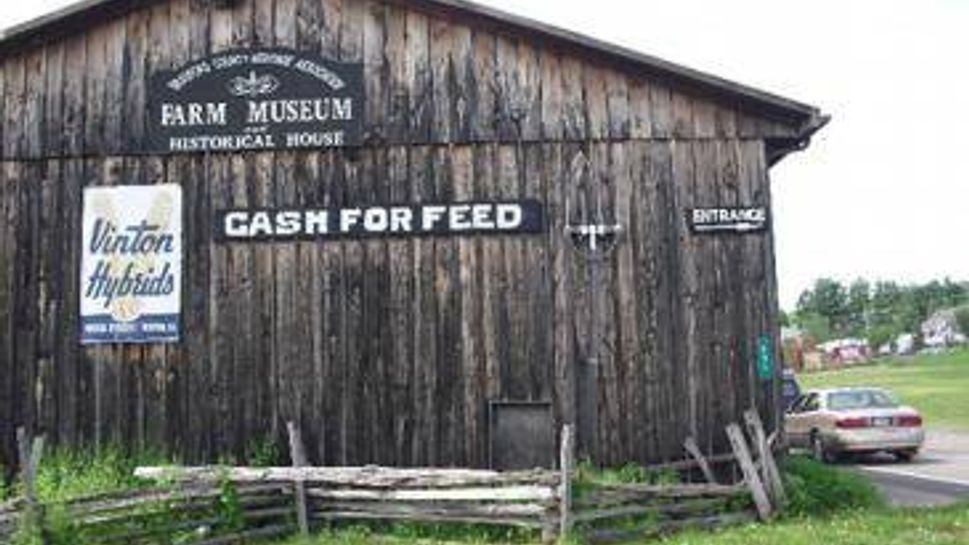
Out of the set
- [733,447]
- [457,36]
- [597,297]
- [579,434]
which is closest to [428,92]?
[457,36]

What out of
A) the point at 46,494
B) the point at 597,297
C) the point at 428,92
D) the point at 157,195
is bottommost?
the point at 46,494

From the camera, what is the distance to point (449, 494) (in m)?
13.6

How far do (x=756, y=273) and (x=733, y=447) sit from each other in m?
2.31

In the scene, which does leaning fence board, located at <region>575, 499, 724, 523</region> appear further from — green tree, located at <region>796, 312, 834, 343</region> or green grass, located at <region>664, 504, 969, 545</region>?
green tree, located at <region>796, 312, 834, 343</region>

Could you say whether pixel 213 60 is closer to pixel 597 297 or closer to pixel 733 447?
pixel 597 297

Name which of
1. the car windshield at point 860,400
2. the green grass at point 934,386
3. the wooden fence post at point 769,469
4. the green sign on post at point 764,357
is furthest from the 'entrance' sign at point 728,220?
the green grass at point 934,386

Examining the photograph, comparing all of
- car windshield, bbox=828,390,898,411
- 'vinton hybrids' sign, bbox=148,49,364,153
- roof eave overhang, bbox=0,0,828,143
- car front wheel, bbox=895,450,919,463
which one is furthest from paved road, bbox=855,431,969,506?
'vinton hybrids' sign, bbox=148,49,364,153

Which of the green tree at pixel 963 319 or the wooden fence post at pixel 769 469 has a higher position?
the green tree at pixel 963 319

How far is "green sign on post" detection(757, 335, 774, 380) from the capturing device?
1568 cm

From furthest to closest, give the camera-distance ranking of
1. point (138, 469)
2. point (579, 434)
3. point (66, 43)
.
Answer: point (66, 43) → point (579, 434) → point (138, 469)

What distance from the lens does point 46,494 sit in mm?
14570

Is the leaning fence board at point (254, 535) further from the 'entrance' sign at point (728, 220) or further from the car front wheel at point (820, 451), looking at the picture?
the car front wheel at point (820, 451)

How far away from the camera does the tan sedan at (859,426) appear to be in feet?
79.0

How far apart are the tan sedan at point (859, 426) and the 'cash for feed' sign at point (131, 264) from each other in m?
13.1
